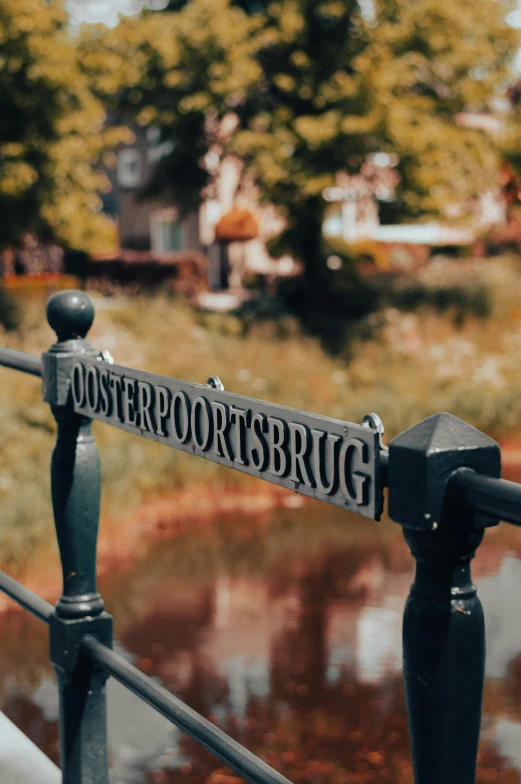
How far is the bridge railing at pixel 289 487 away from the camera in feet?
4.09

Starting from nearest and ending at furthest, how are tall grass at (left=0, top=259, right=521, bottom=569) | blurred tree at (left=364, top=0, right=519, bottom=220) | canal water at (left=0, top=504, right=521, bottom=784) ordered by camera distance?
1. canal water at (left=0, top=504, right=521, bottom=784)
2. tall grass at (left=0, top=259, right=521, bottom=569)
3. blurred tree at (left=364, top=0, right=519, bottom=220)

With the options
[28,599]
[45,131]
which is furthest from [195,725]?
[45,131]

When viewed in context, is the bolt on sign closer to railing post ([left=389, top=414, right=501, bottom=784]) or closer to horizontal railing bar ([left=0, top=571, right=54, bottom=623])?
railing post ([left=389, top=414, right=501, bottom=784])

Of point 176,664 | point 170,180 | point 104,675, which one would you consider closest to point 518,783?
point 176,664

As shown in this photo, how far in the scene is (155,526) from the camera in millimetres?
11328

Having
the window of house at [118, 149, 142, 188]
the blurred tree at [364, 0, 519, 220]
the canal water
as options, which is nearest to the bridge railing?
the canal water

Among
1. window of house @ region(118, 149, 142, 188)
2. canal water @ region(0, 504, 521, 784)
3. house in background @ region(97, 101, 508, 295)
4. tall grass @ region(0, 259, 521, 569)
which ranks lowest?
canal water @ region(0, 504, 521, 784)

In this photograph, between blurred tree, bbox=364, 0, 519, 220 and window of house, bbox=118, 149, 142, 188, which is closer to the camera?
blurred tree, bbox=364, 0, 519, 220

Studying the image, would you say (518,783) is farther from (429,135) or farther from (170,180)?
(170,180)

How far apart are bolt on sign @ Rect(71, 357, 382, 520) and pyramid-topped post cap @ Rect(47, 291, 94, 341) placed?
0.44ft

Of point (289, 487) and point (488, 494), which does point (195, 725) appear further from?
point (488, 494)

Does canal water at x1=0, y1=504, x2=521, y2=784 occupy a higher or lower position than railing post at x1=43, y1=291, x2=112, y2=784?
lower

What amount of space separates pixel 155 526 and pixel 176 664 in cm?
369

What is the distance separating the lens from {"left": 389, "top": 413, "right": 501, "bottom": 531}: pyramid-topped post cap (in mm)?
1228
